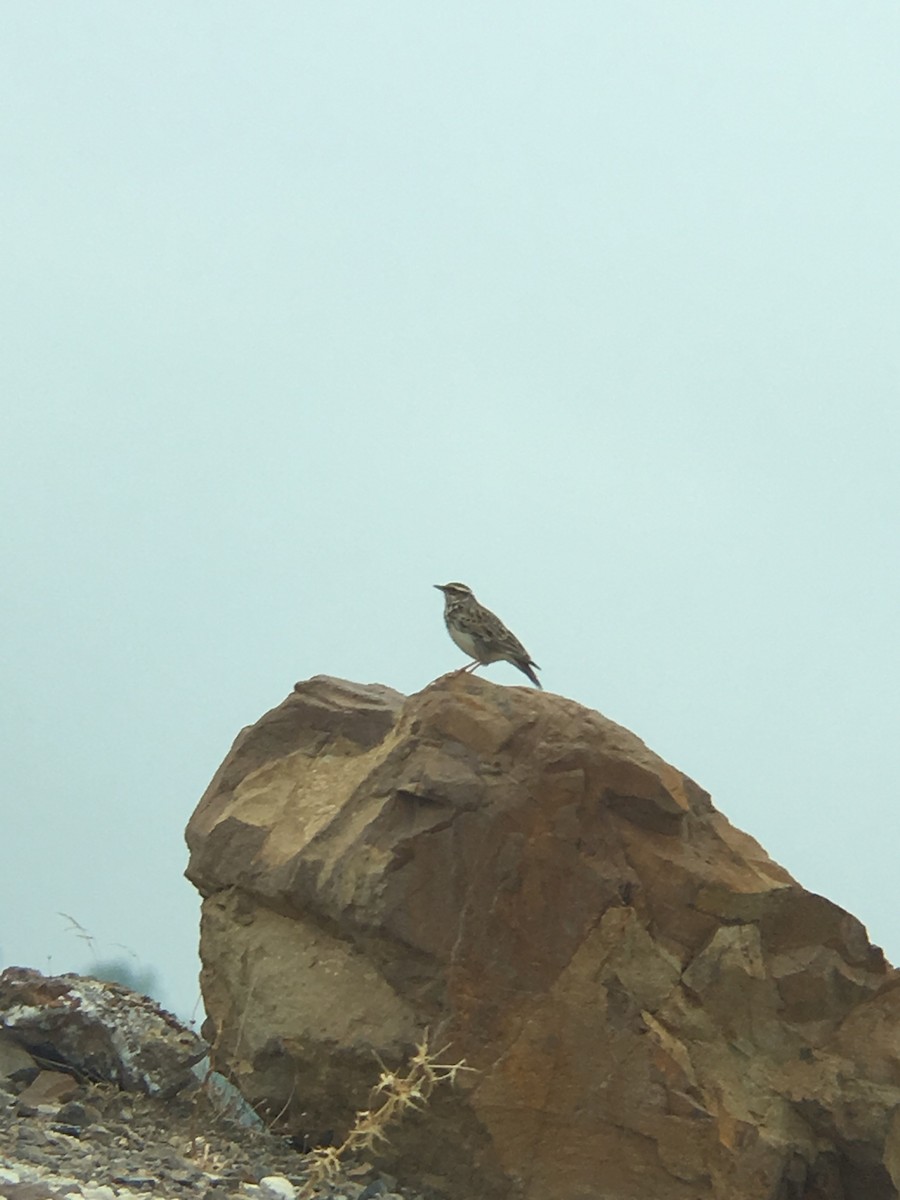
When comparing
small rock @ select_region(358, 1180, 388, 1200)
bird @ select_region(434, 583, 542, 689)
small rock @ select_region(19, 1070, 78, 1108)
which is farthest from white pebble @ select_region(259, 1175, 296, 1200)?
bird @ select_region(434, 583, 542, 689)

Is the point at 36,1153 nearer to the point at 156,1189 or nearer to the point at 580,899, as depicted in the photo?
the point at 156,1189

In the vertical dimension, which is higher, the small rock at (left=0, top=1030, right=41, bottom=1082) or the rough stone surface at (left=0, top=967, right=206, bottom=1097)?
the rough stone surface at (left=0, top=967, right=206, bottom=1097)

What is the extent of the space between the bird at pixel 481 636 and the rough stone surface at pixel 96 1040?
10.6 ft

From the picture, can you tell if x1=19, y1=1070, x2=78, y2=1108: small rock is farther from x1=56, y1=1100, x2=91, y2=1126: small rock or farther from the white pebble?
the white pebble

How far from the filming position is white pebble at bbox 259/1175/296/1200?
296 inches

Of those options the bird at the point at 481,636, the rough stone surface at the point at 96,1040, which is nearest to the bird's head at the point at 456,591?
the bird at the point at 481,636

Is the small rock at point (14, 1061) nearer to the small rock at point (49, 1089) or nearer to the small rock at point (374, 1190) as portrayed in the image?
the small rock at point (49, 1089)

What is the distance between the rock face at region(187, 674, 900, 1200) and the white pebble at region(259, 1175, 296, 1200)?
60 centimetres

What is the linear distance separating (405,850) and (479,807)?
472 mm

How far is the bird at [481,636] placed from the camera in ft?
34.3

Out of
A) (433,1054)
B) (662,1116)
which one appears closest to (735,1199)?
(662,1116)

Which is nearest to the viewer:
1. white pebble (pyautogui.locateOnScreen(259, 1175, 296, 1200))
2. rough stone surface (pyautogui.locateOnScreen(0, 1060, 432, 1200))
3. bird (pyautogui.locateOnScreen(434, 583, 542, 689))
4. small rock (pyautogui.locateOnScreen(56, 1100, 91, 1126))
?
rough stone surface (pyautogui.locateOnScreen(0, 1060, 432, 1200))

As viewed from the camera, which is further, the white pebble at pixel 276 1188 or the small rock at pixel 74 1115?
the small rock at pixel 74 1115

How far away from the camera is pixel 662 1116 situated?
786cm
